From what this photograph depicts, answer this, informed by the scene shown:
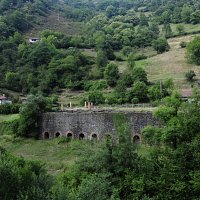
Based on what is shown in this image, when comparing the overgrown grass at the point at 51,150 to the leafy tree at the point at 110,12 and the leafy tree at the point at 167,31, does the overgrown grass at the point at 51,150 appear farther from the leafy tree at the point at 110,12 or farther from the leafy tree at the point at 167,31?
the leafy tree at the point at 110,12

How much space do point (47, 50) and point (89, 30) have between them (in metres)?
27.5

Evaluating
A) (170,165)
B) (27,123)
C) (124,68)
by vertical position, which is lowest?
(170,165)

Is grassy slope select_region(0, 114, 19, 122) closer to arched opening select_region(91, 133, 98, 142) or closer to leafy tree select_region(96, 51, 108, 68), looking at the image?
arched opening select_region(91, 133, 98, 142)

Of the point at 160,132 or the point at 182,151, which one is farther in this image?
the point at 160,132

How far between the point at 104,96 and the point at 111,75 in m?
7.18

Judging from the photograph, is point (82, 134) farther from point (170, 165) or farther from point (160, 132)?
point (170, 165)

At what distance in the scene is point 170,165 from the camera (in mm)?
25641

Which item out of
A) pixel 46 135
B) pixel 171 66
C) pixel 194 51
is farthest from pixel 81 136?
pixel 194 51

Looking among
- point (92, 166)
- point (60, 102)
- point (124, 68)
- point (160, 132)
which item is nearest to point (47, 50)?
point (124, 68)

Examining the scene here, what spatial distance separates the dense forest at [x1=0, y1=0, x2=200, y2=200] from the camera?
24.1 m

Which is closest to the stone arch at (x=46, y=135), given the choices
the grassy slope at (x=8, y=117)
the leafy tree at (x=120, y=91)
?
the grassy slope at (x=8, y=117)

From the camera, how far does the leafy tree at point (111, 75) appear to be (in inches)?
2158

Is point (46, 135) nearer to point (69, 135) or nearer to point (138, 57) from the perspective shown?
point (69, 135)

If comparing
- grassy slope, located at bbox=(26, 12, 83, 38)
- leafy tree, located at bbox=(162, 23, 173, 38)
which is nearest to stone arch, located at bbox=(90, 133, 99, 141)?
leafy tree, located at bbox=(162, 23, 173, 38)
